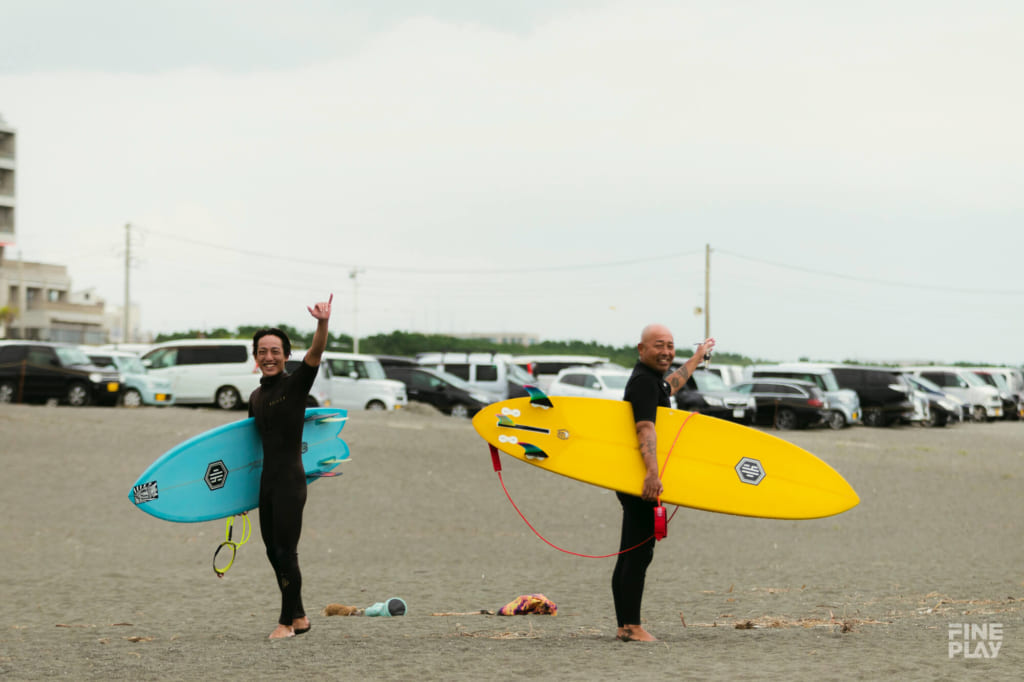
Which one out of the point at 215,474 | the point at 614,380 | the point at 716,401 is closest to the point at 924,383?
the point at 716,401

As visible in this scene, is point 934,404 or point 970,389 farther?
point 970,389

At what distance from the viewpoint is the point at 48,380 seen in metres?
23.0

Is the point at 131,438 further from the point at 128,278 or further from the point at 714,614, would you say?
the point at 128,278

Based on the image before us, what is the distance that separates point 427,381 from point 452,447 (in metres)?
8.99

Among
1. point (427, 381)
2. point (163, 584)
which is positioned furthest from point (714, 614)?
point (427, 381)

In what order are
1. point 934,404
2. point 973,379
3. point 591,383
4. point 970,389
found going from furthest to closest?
point 973,379 → point 970,389 → point 934,404 → point 591,383

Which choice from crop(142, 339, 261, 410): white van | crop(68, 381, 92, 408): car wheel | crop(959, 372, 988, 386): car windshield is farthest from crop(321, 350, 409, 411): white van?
crop(959, 372, 988, 386): car windshield

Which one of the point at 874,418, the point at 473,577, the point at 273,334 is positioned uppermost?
the point at 273,334

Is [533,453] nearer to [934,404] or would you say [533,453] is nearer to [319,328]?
[319,328]

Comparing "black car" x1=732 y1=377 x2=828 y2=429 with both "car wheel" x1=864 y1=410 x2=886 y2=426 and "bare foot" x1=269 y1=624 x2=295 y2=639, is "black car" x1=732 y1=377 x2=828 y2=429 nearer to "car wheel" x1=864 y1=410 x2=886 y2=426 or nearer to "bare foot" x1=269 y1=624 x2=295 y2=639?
"car wheel" x1=864 y1=410 x2=886 y2=426

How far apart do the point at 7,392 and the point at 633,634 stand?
68.8ft

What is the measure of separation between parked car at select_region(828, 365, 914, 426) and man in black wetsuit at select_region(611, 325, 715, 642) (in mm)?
25112

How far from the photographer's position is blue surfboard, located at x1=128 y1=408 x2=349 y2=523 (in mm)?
6520

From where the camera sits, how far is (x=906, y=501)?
14.2m
